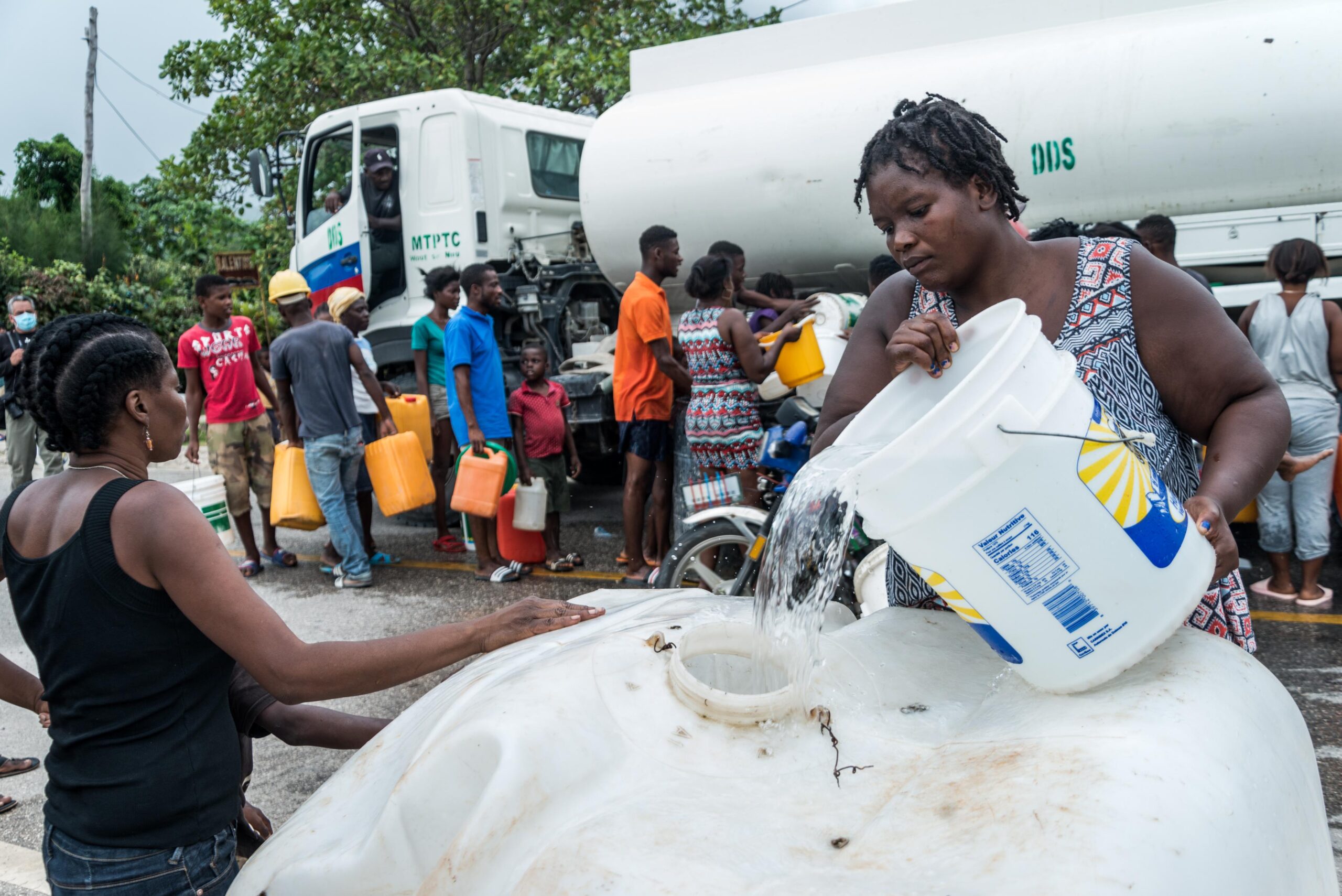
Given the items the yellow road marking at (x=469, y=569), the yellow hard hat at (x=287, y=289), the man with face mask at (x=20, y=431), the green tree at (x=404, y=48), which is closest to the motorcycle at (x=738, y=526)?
the yellow road marking at (x=469, y=569)

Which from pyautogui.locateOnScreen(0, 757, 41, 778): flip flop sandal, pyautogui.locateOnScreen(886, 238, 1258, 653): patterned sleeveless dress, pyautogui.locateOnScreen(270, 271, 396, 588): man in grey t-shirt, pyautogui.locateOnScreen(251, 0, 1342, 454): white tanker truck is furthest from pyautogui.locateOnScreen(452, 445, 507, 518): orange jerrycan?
pyautogui.locateOnScreen(886, 238, 1258, 653): patterned sleeveless dress

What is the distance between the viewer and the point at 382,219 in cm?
853

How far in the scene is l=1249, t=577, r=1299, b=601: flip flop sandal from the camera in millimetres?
5060

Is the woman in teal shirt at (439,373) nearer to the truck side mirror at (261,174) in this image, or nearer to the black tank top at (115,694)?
the truck side mirror at (261,174)

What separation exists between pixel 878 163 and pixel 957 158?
0.41 ft

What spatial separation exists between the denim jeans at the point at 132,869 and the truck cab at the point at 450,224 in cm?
619

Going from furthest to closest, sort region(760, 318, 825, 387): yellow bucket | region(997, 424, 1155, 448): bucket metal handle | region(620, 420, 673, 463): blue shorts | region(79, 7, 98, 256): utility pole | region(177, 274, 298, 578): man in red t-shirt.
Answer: region(79, 7, 98, 256): utility pole → region(177, 274, 298, 578): man in red t-shirt → region(620, 420, 673, 463): blue shorts → region(760, 318, 825, 387): yellow bucket → region(997, 424, 1155, 448): bucket metal handle

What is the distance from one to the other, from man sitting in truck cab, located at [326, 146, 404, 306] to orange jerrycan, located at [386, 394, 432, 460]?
6.02 ft

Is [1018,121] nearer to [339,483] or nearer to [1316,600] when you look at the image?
[1316,600]

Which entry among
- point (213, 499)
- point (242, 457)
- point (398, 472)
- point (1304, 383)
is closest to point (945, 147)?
point (1304, 383)

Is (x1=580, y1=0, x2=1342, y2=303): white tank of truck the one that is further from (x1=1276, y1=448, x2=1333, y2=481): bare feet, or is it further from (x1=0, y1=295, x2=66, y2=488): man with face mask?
(x1=0, y1=295, x2=66, y2=488): man with face mask

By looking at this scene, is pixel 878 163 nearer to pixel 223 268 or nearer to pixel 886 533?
pixel 886 533

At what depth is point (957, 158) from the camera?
163cm

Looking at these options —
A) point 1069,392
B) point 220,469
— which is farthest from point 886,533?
point 220,469
